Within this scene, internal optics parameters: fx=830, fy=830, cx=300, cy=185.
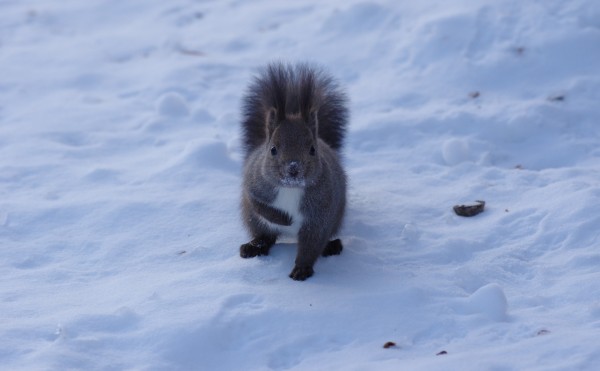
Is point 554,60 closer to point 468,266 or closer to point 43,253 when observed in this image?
point 468,266

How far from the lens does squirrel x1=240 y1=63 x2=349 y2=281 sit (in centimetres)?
323

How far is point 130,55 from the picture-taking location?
19.4 feet

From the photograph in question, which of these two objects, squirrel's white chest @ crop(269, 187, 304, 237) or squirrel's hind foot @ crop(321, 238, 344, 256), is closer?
squirrel's white chest @ crop(269, 187, 304, 237)

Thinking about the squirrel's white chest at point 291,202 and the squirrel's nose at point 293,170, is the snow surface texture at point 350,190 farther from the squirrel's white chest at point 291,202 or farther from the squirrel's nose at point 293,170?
the squirrel's nose at point 293,170

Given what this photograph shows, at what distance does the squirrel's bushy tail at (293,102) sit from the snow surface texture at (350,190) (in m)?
0.37

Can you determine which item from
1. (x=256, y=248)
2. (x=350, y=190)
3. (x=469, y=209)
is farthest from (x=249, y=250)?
(x=469, y=209)

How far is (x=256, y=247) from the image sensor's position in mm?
3471

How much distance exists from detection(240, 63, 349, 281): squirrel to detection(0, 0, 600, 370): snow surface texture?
0.12m

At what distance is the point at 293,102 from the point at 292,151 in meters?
0.33

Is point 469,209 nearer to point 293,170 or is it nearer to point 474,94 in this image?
point 293,170

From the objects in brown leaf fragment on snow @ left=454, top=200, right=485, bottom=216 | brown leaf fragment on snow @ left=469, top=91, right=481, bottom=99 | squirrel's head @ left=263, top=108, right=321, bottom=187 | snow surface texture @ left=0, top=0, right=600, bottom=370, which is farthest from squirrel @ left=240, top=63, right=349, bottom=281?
brown leaf fragment on snow @ left=469, top=91, right=481, bottom=99

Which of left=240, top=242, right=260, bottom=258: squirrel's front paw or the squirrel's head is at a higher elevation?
the squirrel's head

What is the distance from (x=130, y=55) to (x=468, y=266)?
11.2 ft

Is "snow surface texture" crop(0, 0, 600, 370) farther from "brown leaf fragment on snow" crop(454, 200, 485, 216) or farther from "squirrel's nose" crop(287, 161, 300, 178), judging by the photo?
"squirrel's nose" crop(287, 161, 300, 178)
